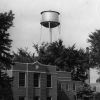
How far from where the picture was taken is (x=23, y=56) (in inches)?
3123

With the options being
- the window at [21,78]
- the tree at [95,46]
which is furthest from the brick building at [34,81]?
the tree at [95,46]

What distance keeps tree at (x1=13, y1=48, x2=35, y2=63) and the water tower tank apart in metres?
8.12

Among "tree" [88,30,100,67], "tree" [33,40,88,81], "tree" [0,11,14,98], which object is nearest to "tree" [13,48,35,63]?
"tree" [33,40,88,81]

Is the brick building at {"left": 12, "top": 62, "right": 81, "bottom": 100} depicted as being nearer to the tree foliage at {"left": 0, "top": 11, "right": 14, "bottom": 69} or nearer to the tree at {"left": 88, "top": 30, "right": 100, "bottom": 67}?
the tree at {"left": 88, "top": 30, "right": 100, "bottom": 67}

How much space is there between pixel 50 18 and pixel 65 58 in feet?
27.8

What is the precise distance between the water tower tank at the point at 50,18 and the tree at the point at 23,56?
8.12 metres

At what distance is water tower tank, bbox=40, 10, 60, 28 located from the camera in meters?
73.1

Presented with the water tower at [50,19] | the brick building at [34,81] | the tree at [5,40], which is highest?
the water tower at [50,19]

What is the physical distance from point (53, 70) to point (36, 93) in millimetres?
5195

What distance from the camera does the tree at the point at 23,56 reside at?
76.2m

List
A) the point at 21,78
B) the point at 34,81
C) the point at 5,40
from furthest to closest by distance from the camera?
the point at 34,81, the point at 21,78, the point at 5,40

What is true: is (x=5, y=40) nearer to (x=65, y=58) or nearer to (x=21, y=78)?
(x=21, y=78)

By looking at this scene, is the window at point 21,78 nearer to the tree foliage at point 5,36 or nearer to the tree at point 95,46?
the tree at point 95,46

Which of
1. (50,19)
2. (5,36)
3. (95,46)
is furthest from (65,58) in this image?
(5,36)
